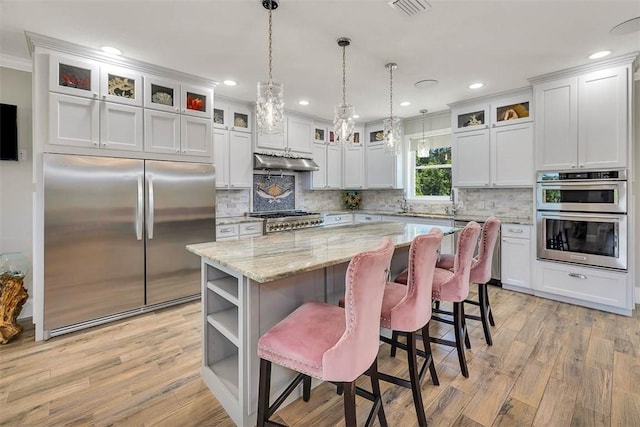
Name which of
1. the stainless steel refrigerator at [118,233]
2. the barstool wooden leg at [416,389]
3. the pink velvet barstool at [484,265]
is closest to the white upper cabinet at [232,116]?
the stainless steel refrigerator at [118,233]

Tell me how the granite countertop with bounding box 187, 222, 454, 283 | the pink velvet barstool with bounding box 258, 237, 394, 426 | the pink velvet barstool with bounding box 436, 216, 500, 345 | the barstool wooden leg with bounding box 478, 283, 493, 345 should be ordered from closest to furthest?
the pink velvet barstool with bounding box 258, 237, 394, 426, the granite countertop with bounding box 187, 222, 454, 283, the pink velvet barstool with bounding box 436, 216, 500, 345, the barstool wooden leg with bounding box 478, 283, 493, 345

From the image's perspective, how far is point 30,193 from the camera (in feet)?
10.3

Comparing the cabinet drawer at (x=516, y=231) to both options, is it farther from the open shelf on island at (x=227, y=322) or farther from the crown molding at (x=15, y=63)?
the crown molding at (x=15, y=63)

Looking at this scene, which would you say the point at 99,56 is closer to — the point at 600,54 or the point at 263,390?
the point at 263,390

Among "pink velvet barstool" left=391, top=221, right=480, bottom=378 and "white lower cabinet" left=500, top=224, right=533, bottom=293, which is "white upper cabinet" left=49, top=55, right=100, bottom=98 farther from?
"white lower cabinet" left=500, top=224, right=533, bottom=293

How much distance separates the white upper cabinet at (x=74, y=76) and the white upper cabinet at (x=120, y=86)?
0.18ft

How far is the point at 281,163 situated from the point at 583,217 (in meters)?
3.86

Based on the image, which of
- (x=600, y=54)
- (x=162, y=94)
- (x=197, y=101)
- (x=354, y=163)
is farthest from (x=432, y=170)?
(x=162, y=94)

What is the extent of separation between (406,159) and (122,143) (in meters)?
4.41

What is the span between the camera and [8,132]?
2969 millimetres

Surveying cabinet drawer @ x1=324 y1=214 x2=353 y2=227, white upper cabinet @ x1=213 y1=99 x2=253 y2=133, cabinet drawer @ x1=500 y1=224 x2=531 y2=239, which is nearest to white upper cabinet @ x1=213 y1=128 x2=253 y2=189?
white upper cabinet @ x1=213 y1=99 x2=253 y2=133

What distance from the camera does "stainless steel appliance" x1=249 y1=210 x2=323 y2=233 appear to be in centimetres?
438

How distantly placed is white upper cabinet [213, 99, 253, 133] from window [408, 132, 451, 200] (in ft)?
9.04

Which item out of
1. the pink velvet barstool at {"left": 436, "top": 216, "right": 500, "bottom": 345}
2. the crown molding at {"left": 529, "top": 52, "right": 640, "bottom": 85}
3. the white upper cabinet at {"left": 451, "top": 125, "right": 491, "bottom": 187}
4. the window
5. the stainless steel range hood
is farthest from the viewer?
the window
